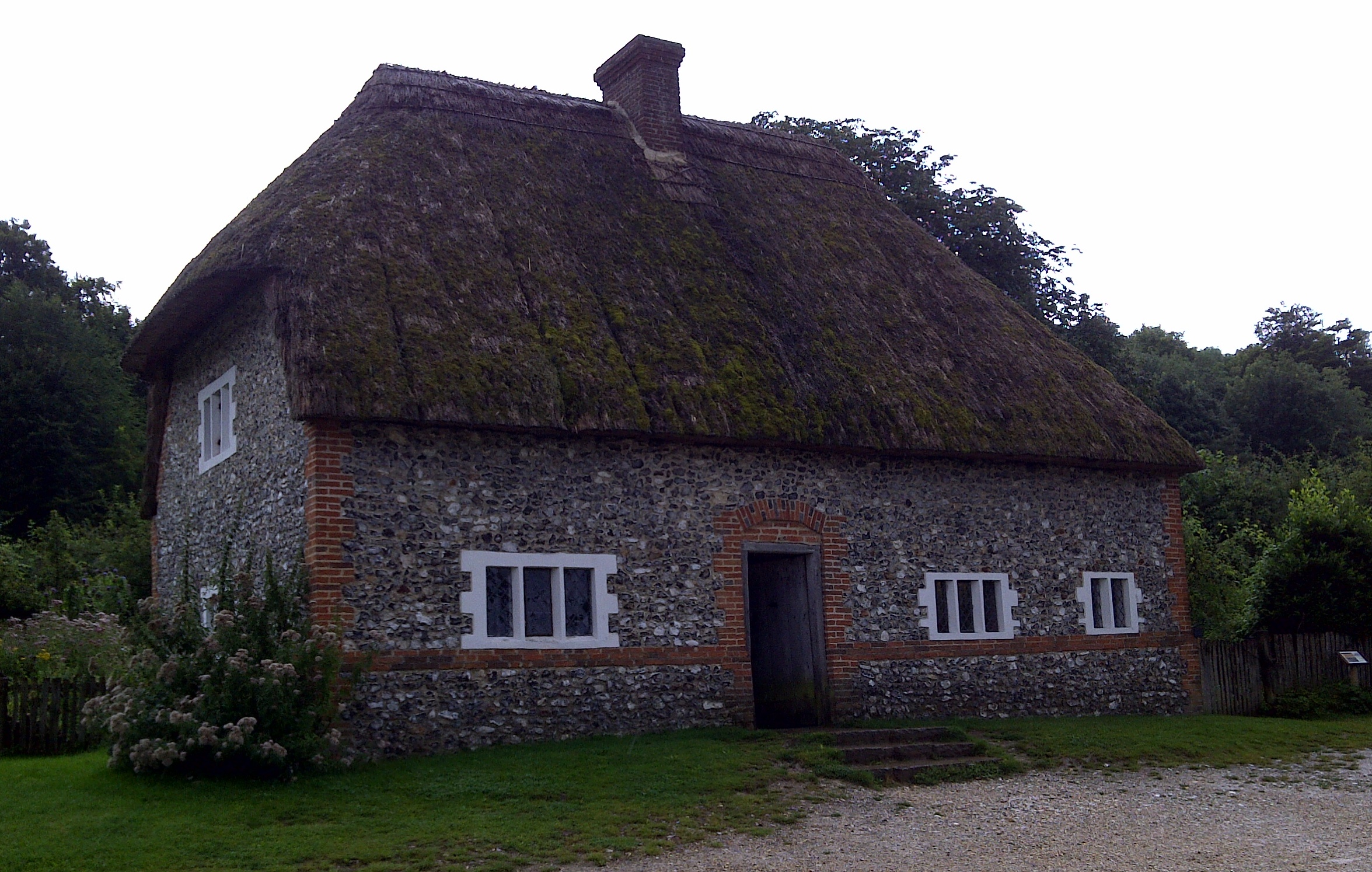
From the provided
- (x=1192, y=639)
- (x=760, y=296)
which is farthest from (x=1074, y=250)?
(x=760, y=296)

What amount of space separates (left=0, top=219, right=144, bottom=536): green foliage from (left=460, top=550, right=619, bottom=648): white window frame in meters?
24.9

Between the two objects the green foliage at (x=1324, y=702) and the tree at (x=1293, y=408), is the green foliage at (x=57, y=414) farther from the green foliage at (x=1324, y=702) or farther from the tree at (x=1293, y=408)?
the tree at (x=1293, y=408)

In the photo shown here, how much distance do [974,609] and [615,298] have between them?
21.1ft

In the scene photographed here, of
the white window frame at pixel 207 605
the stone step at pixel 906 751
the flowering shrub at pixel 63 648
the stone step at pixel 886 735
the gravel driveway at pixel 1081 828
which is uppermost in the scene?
the white window frame at pixel 207 605

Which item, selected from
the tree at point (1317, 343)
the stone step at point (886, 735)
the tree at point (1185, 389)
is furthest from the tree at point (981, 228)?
the tree at point (1317, 343)

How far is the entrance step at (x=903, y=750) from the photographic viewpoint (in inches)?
519

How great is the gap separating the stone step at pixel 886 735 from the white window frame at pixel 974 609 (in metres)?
1.97

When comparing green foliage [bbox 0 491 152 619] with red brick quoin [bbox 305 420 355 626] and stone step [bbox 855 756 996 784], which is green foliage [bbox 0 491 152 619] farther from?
stone step [bbox 855 756 996 784]

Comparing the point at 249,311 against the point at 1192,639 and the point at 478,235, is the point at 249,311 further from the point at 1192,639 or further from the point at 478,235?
the point at 1192,639

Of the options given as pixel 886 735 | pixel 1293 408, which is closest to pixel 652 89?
pixel 886 735

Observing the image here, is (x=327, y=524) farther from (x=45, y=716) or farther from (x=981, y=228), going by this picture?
(x=981, y=228)

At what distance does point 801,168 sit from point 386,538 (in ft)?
37.5

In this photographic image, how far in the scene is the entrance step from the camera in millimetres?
13188

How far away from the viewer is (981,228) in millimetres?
30344
